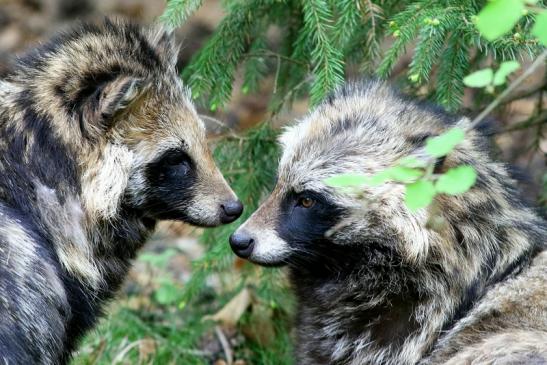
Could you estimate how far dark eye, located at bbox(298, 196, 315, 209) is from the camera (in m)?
4.60

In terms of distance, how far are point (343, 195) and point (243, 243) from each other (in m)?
0.55

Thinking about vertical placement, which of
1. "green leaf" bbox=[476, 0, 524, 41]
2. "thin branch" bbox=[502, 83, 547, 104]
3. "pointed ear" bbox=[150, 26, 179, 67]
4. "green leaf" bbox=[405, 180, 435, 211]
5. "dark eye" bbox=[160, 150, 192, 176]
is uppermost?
"green leaf" bbox=[476, 0, 524, 41]

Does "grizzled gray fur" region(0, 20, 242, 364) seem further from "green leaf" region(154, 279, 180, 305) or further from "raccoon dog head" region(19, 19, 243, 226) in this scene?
"green leaf" region(154, 279, 180, 305)

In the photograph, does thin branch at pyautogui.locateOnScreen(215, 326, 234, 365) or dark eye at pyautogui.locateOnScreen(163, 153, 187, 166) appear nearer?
dark eye at pyautogui.locateOnScreen(163, 153, 187, 166)

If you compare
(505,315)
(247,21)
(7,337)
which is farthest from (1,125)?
(505,315)

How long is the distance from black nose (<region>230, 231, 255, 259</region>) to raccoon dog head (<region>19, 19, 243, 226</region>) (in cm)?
32

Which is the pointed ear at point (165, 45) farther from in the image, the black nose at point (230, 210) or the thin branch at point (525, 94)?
the thin branch at point (525, 94)

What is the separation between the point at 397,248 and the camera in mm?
4434

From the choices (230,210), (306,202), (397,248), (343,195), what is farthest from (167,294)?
(397,248)

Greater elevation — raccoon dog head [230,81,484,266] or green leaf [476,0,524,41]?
green leaf [476,0,524,41]

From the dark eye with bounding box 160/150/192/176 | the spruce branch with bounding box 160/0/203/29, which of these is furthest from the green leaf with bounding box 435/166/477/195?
the spruce branch with bounding box 160/0/203/29

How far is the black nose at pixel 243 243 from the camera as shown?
461cm

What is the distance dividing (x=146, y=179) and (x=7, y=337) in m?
1.10

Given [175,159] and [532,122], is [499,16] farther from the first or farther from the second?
[532,122]
